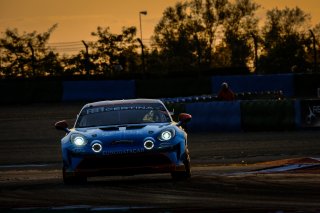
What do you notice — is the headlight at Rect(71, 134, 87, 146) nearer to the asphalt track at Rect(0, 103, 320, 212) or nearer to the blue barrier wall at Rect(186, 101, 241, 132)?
the asphalt track at Rect(0, 103, 320, 212)

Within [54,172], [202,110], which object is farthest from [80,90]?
[54,172]

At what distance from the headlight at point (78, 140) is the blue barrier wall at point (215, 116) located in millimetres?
14160

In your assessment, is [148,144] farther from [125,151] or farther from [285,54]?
[285,54]

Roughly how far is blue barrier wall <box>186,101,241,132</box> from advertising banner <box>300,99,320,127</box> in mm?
1838

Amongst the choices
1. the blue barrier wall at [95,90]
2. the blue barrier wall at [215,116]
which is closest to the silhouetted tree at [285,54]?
the blue barrier wall at [95,90]

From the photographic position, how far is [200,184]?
1329cm

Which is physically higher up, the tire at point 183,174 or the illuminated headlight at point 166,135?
the illuminated headlight at point 166,135

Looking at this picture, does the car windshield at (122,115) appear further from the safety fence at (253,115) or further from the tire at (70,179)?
the safety fence at (253,115)

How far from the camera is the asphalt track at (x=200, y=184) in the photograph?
1096cm

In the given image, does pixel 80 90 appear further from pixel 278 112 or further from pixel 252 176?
pixel 252 176

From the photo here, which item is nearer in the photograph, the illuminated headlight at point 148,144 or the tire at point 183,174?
the illuminated headlight at point 148,144

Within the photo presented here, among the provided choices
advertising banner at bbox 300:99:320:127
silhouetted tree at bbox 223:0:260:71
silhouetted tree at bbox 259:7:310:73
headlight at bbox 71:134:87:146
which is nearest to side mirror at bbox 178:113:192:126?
headlight at bbox 71:134:87:146

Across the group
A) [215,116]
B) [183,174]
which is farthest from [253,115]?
[183,174]

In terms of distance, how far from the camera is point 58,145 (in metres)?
26.3
